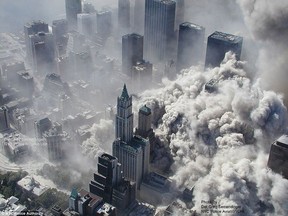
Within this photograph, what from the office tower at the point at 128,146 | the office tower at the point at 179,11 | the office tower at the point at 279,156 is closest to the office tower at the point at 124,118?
the office tower at the point at 128,146

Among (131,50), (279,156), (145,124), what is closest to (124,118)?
(145,124)

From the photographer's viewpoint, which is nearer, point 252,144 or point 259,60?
point 252,144

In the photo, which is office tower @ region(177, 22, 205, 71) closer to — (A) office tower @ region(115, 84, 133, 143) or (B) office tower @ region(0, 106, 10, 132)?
(A) office tower @ region(115, 84, 133, 143)

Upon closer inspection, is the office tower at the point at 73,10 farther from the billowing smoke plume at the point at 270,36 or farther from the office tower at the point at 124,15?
the billowing smoke plume at the point at 270,36

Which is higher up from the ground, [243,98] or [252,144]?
[243,98]

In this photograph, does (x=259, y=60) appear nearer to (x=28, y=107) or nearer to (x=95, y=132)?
(x=95, y=132)

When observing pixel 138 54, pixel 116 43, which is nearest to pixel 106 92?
pixel 138 54

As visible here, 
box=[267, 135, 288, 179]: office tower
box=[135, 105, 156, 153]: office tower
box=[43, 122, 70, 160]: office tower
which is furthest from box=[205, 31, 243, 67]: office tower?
box=[43, 122, 70, 160]: office tower
